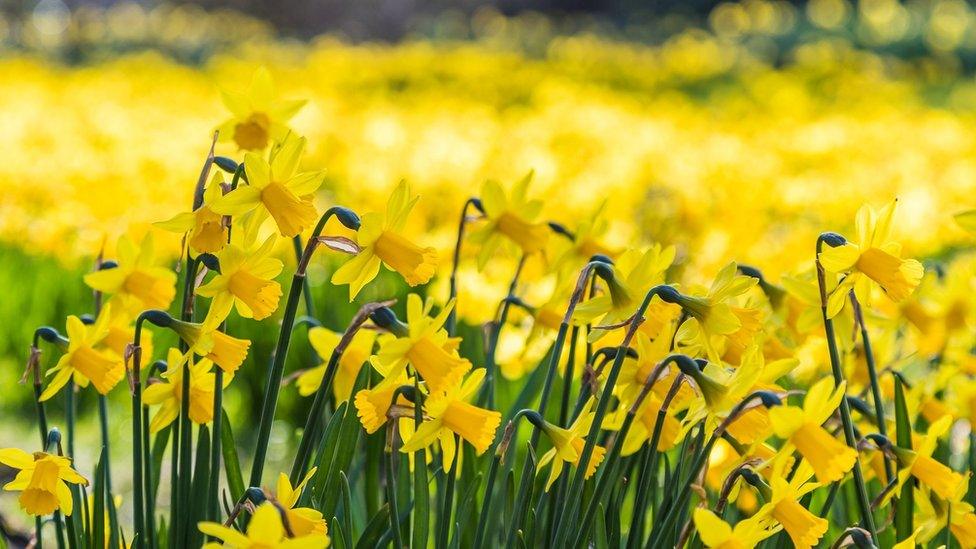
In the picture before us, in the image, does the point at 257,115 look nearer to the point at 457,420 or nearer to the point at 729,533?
the point at 457,420

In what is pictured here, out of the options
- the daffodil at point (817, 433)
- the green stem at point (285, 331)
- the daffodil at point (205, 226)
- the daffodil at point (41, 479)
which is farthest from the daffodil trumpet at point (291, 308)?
the daffodil at point (817, 433)

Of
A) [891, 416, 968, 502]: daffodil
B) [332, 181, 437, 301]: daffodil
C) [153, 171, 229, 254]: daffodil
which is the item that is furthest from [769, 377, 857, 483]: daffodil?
[153, 171, 229, 254]: daffodil

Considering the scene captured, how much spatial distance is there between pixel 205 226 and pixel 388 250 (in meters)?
0.22

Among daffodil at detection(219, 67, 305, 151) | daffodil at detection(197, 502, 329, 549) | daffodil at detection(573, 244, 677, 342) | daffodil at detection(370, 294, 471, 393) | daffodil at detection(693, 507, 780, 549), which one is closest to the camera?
daffodil at detection(197, 502, 329, 549)

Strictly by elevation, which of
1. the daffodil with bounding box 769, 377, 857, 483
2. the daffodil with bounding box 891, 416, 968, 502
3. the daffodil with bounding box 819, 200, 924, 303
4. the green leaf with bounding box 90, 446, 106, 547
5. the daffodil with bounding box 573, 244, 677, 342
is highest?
the daffodil with bounding box 819, 200, 924, 303

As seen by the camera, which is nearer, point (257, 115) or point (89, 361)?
point (89, 361)

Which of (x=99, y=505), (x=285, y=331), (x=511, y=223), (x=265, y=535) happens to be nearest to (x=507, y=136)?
(x=511, y=223)

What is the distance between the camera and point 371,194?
4.41 m

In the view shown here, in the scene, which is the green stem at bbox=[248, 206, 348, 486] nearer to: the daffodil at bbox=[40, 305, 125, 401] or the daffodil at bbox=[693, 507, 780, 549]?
the daffodil at bbox=[40, 305, 125, 401]

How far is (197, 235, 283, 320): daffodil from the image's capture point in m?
1.31

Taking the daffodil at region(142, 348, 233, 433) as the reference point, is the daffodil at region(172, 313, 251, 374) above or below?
above

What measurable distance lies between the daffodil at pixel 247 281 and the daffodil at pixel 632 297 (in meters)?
0.36

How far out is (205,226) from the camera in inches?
53.9

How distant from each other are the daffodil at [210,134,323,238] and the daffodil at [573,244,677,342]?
346 millimetres
